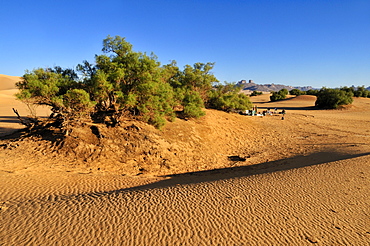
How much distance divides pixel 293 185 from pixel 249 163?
4737 millimetres

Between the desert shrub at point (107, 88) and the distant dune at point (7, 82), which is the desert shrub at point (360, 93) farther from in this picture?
the distant dune at point (7, 82)

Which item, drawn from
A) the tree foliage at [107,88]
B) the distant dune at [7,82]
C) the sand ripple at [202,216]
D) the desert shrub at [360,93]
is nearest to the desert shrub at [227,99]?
the tree foliage at [107,88]

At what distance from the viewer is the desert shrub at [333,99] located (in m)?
35.5

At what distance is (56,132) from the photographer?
1154 cm

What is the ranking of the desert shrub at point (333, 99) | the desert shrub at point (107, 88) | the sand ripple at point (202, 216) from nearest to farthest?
the sand ripple at point (202, 216)
the desert shrub at point (107, 88)
the desert shrub at point (333, 99)

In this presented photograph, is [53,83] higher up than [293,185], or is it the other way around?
[53,83]

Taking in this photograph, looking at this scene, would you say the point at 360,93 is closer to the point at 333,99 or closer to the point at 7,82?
the point at 333,99

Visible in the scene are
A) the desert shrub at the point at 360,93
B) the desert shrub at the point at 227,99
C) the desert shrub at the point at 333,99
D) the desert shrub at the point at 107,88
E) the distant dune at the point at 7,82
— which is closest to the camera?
the desert shrub at the point at 107,88

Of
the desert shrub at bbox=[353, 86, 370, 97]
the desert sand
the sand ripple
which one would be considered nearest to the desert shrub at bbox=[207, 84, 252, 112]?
the desert sand

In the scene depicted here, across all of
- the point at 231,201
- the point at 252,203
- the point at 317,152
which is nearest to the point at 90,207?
the point at 231,201

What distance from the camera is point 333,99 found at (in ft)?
118

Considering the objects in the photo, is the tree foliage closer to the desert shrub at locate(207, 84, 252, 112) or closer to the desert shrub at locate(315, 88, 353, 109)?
the desert shrub at locate(207, 84, 252, 112)

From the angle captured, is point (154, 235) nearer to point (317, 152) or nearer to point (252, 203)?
point (252, 203)

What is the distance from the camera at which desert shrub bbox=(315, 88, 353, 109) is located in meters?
35.5
